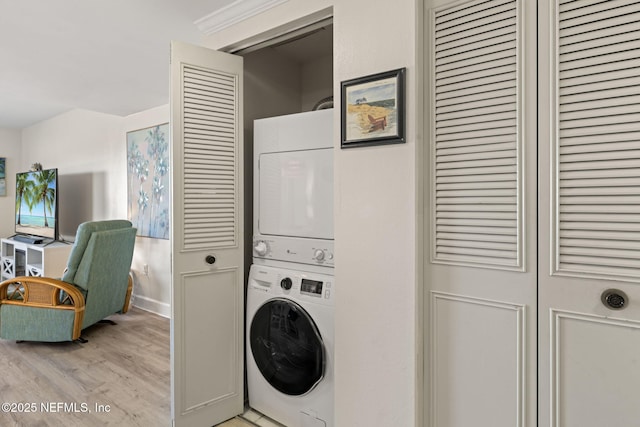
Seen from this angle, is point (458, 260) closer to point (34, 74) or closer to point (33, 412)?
point (33, 412)

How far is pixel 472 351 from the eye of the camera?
131 cm

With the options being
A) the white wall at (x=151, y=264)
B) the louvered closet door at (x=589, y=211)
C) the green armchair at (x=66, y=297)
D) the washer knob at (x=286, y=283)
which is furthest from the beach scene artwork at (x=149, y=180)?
the louvered closet door at (x=589, y=211)

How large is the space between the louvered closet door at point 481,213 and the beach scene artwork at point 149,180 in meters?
3.24

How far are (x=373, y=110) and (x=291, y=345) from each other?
1.25m

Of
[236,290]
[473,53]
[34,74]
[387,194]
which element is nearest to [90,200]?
[34,74]

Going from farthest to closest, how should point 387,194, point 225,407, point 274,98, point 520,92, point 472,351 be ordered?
point 274,98
point 225,407
point 387,194
point 472,351
point 520,92

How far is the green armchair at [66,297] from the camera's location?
312 cm

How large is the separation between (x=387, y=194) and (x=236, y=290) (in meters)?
1.16

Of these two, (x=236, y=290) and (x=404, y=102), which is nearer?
(x=404, y=102)

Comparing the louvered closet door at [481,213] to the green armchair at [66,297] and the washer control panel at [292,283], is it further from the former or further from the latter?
the green armchair at [66,297]

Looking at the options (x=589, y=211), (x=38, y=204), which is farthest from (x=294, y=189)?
(x=38, y=204)

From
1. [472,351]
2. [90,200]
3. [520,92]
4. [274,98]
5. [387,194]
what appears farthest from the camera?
[90,200]

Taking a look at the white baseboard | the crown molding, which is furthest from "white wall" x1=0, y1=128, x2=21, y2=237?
the crown molding

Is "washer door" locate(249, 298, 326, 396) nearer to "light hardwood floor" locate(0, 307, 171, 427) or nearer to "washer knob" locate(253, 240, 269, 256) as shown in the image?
"washer knob" locate(253, 240, 269, 256)
